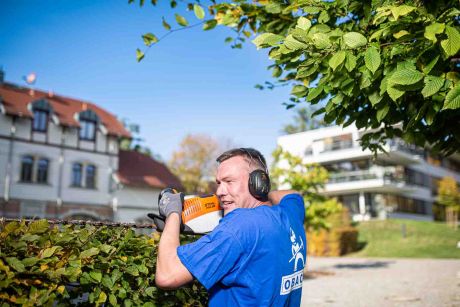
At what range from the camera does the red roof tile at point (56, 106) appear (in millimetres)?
28062

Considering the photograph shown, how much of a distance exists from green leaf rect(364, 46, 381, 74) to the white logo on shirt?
118 cm

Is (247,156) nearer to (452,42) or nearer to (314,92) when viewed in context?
(314,92)

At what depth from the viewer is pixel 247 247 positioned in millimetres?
2162

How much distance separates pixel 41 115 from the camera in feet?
97.0

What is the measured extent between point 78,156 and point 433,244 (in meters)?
28.6

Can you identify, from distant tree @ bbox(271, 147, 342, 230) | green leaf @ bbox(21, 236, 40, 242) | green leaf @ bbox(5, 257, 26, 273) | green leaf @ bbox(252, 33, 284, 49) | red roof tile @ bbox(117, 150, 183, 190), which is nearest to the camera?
green leaf @ bbox(5, 257, 26, 273)

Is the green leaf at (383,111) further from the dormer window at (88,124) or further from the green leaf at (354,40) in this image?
the dormer window at (88,124)

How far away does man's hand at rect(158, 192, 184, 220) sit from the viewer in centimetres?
240

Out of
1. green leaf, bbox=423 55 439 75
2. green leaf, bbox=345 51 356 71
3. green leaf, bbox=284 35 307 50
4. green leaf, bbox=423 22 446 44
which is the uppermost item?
green leaf, bbox=284 35 307 50

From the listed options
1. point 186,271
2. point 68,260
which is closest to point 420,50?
point 186,271

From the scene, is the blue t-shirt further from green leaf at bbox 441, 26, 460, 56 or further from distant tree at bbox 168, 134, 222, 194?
distant tree at bbox 168, 134, 222, 194

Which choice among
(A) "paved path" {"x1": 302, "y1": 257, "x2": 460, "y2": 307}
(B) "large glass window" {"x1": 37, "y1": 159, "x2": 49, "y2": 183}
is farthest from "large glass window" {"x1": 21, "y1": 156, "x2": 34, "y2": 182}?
(A) "paved path" {"x1": 302, "y1": 257, "x2": 460, "y2": 307}

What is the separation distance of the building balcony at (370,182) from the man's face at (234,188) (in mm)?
40012

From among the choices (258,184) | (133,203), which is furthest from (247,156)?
(133,203)
